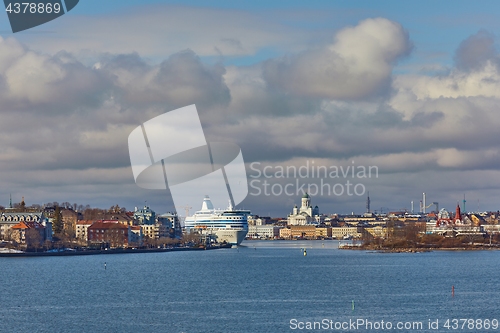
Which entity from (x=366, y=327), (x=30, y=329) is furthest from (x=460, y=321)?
(x=30, y=329)

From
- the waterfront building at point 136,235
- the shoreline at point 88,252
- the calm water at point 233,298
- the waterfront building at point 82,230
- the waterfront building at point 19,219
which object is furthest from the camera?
the waterfront building at point 82,230

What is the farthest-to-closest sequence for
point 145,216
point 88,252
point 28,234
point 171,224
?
point 171,224
point 145,216
point 28,234
point 88,252

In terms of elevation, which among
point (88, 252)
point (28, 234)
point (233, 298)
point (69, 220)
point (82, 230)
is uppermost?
point (69, 220)

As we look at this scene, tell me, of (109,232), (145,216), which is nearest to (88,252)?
(109,232)

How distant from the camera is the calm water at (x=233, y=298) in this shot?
29.5 meters

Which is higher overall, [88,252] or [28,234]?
[28,234]

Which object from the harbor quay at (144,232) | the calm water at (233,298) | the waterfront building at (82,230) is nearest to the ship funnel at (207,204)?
the harbor quay at (144,232)

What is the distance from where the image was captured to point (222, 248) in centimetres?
11388

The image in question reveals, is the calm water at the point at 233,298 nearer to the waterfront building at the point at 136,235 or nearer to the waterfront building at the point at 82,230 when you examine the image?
the waterfront building at the point at 136,235

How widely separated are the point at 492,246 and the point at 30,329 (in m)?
81.3

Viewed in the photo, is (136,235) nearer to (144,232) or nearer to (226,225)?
(144,232)

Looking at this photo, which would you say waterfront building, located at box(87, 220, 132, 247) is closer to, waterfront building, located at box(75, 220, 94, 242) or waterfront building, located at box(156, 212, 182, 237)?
waterfront building, located at box(75, 220, 94, 242)

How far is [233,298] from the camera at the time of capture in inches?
1435

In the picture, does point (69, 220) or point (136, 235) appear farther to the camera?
point (69, 220)
